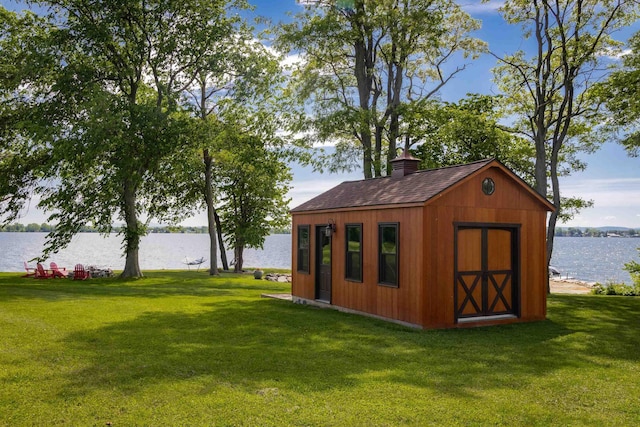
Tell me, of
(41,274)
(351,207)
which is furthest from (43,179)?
(351,207)

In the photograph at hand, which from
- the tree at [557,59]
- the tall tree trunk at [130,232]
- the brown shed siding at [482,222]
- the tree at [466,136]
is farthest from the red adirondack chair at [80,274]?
the tree at [557,59]

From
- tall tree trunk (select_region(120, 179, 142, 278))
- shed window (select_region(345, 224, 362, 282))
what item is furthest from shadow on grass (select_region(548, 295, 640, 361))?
tall tree trunk (select_region(120, 179, 142, 278))

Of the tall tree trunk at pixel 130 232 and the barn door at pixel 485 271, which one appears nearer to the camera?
the barn door at pixel 485 271

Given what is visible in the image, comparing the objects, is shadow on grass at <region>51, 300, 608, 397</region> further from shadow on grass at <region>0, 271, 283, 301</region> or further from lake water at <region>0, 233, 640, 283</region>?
lake water at <region>0, 233, 640, 283</region>

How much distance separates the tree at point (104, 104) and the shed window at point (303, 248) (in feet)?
30.8

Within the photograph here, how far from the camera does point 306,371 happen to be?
26.8 feet

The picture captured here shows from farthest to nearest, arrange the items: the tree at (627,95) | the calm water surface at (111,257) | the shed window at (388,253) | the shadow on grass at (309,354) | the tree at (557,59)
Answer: the calm water surface at (111,257)
the tree at (557,59)
the tree at (627,95)
the shed window at (388,253)
the shadow on grass at (309,354)

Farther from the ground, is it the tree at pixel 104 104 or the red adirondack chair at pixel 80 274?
the tree at pixel 104 104

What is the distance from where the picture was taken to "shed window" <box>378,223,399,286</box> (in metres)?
12.6

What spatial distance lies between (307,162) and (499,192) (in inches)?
593

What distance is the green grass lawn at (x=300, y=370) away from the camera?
6270 millimetres

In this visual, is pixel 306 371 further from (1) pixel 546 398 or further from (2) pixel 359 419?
(1) pixel 546 398

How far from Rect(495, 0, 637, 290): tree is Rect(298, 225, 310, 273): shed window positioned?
10.9 metres

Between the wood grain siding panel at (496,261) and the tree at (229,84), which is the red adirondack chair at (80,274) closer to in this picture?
the tree at (229,84)
